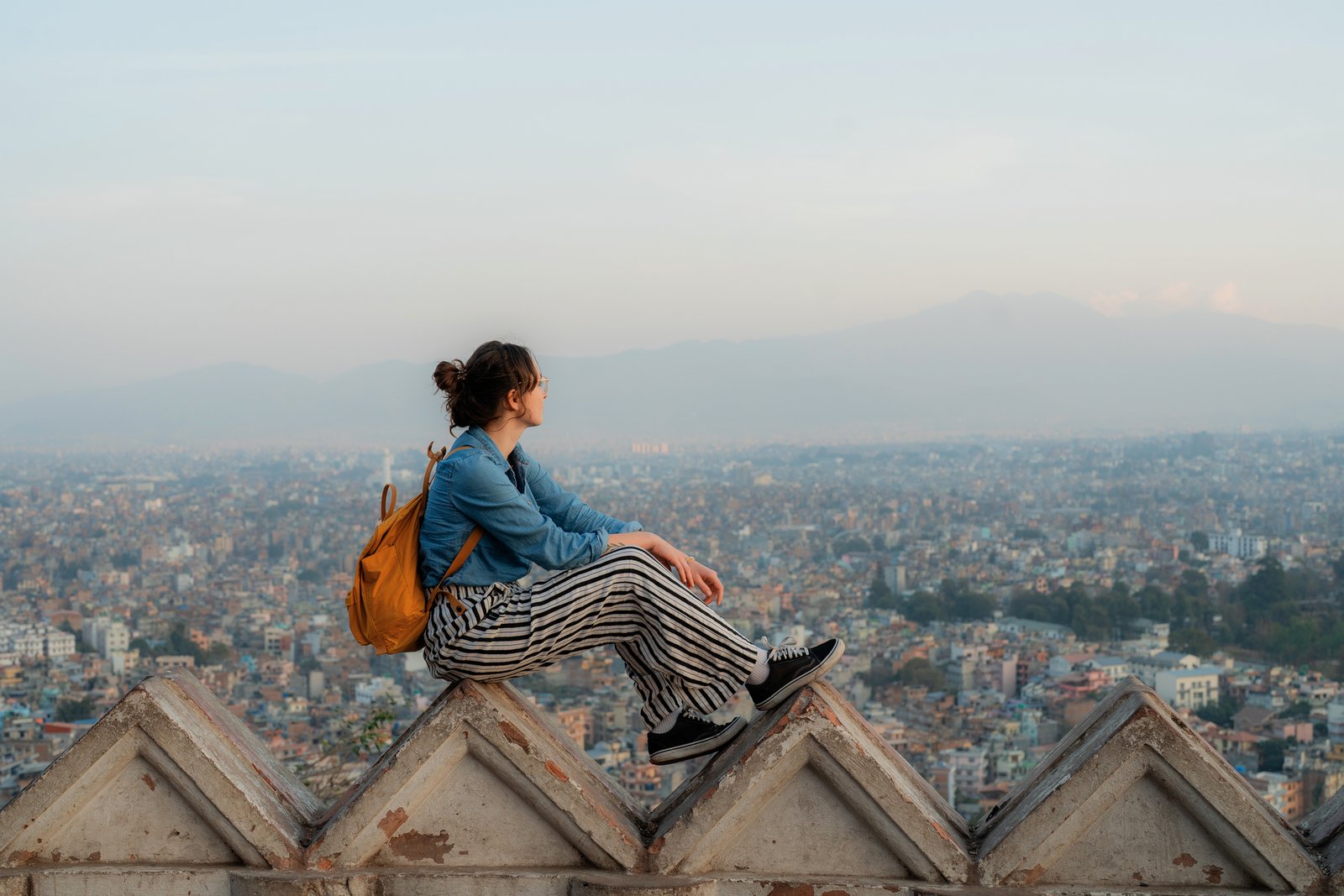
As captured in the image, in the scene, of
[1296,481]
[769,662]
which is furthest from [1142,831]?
[1296,481]

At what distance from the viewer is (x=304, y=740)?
31.8 metres

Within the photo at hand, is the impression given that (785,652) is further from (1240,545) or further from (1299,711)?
(1240,545)

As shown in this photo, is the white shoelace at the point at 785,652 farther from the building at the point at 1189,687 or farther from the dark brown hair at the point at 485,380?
the building at the point at 1189,687

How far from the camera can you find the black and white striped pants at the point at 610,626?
2.50 m

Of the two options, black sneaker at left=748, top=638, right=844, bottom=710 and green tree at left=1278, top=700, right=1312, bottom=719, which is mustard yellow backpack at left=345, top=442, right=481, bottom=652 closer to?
black sneaker at left=748, top=638, right=844, bottom=710

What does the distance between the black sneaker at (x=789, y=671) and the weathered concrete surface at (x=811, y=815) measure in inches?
3.2

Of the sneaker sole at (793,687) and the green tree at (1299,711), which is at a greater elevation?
the sneaker sole at (793,687)

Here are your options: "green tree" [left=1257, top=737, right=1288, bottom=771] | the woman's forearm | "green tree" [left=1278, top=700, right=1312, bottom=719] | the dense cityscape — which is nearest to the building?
the dense cityscape

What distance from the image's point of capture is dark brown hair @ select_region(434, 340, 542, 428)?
2.71 meters

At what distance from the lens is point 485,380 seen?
271 centimetres

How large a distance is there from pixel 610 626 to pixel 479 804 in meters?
0.42

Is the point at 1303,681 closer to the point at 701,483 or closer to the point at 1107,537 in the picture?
the point at 1107,537

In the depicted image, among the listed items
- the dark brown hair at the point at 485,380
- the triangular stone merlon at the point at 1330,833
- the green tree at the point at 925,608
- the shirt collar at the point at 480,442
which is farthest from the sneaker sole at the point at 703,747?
the green tree at the point at 925,608

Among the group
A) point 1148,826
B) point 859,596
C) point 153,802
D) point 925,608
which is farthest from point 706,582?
point 859,596
